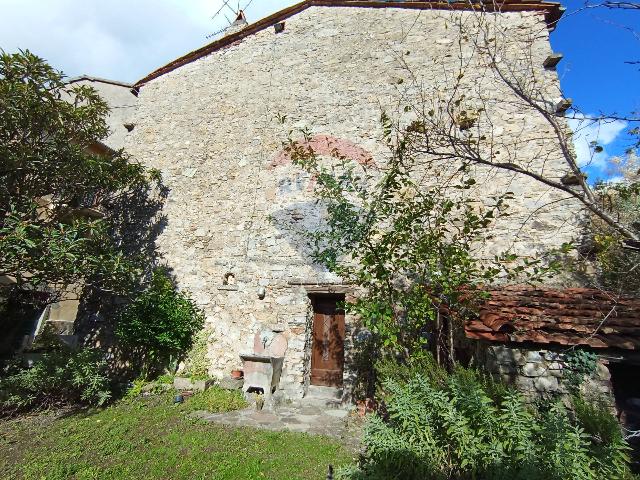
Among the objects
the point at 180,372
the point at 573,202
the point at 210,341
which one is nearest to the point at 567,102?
the point at 573,202

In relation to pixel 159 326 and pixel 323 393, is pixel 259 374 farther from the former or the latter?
pixel 159 326

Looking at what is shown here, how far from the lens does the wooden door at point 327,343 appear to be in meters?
7.10

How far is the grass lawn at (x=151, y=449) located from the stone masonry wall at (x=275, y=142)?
217 cm

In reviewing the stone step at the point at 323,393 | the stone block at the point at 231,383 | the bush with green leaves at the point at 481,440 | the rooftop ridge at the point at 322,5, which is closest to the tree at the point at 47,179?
the stone block at the point at 231,383

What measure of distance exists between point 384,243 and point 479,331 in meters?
1.58

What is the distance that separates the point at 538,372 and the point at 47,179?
27.8 feet

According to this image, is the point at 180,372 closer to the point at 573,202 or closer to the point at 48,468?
the point at 48,468

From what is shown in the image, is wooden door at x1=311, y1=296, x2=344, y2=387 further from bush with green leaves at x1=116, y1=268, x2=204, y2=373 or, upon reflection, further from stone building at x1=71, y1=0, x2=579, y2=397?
bush with green leaves at x1=116, y1=268, x2=204, y2=373

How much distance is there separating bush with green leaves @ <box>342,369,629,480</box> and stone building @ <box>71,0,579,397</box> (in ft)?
11.0

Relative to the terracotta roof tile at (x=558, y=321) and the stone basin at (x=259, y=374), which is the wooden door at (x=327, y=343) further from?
the terracotta roof tile at (x=558, y=321)

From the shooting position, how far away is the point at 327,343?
735cm

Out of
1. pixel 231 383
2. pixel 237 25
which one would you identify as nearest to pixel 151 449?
pixel 231 383

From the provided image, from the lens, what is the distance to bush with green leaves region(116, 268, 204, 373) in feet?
23.4

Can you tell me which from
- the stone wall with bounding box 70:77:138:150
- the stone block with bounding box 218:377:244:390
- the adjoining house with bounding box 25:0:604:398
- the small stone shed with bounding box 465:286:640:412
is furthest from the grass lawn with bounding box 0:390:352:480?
the stone wall with bounding box 70:77:138:150
